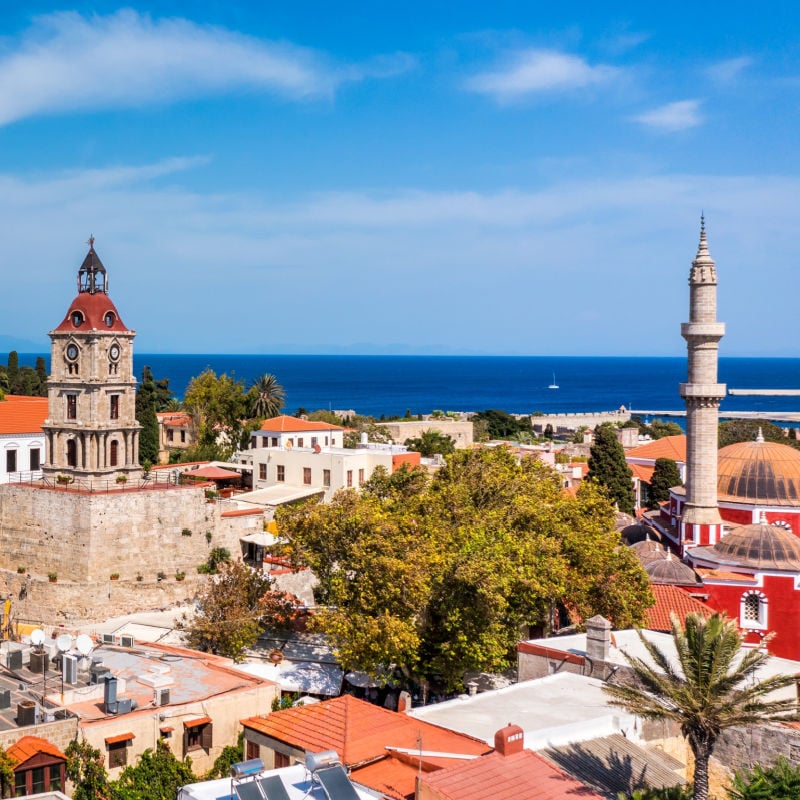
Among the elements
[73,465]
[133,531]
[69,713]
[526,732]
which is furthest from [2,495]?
[526,732]

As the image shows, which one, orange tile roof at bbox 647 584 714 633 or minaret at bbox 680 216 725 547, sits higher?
minaret at bbox 680 216 725 547

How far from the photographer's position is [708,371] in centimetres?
3897

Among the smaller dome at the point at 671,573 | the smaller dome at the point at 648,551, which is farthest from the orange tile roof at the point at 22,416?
the smaller dome at the point at 671,573

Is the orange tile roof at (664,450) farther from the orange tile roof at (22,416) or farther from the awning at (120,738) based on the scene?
the awning at (120,738)

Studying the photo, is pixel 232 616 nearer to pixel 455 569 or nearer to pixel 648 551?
pixel 455 569

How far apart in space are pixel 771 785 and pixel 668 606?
49.7 feet

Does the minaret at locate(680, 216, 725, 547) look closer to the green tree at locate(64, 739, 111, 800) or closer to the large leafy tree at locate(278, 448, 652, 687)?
the large leafy tree at locate(278, 448, 652, 687)

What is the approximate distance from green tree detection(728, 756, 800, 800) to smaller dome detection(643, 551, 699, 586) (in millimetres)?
15918

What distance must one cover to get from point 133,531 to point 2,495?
5293 millimetres

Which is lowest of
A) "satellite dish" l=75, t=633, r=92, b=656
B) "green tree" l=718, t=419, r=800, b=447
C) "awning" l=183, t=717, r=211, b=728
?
"awning" l=183, t=717, r=211, b=728

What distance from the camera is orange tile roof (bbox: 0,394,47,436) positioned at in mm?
43125

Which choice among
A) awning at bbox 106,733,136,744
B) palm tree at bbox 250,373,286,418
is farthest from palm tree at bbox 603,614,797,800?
palm tree at bbox 250,373,286,418

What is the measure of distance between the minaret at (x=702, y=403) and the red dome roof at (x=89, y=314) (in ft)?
73.0

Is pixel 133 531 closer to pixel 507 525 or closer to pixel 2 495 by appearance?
pixel 2 495
